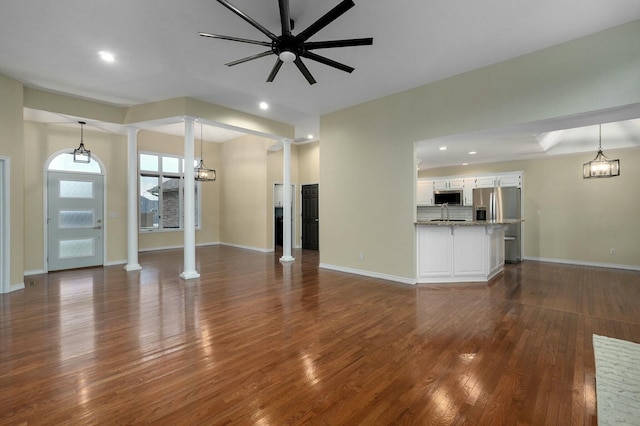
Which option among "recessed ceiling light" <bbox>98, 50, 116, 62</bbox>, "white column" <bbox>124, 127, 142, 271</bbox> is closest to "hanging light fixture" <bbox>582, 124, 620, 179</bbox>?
"recessed ceiling light" <bbox>98, 50, 116, 62</bbox>

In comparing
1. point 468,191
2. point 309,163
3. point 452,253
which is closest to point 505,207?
point 468,191

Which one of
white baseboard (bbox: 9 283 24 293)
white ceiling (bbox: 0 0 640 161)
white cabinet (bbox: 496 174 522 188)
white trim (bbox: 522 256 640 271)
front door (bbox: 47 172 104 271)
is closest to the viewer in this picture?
white ceiling (bbox: 0 0 640 161)

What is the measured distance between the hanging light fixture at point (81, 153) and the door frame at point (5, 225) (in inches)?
54.6

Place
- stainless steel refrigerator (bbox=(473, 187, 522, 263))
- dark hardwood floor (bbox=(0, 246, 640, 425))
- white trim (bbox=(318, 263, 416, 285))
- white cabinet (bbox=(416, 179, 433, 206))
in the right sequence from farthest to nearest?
white cabinet (bbox=(416, 179, 433, 206)) < stainless steel refrigerator (bbox=(473, 187, 522, 263)) < white trim (bbox=(318, 263, 416, 285)) < dark hardwood floor (bbox=(0, 246, 640, 425))

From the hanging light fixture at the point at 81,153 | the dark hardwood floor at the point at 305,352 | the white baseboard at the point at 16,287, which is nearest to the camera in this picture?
the dark hardwood floor at the point at 305,352

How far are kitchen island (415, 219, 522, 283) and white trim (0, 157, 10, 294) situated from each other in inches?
254

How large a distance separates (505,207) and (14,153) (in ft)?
32.9

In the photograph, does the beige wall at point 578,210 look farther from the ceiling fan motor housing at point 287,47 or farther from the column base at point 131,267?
the column base at point 131,267

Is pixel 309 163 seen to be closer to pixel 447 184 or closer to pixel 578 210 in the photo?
pixel 447 184

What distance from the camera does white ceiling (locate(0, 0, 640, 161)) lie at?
9.34 ft

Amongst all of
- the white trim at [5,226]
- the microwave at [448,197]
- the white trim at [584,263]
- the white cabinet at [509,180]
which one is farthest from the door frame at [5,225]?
the white trim at [584,263]

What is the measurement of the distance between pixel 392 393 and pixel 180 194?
8.61 metres

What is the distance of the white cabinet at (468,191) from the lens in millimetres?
8445

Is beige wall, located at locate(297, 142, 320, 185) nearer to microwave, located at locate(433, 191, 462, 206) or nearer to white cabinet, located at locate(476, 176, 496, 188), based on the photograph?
microwave, located at locate(433, 191, 462, 206)
